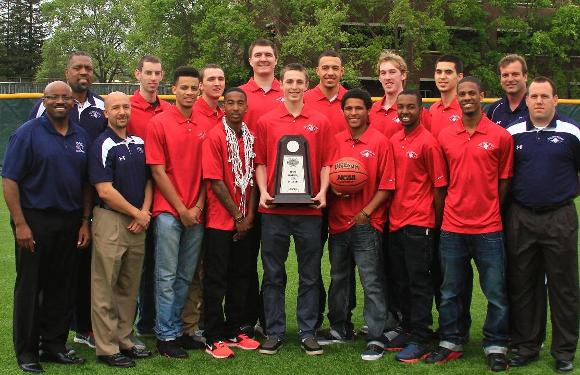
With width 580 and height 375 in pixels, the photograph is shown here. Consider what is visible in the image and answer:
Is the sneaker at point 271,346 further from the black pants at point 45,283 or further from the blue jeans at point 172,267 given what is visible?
the black pants at point 45,283

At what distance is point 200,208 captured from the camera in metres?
5.71

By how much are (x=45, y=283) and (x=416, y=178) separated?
3096 millimetres

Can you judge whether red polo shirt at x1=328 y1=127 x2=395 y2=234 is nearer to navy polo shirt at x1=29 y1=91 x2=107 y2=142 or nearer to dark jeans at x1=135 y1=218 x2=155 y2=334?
dark jeans at x1=135 y1=218 x2=155 y2=334

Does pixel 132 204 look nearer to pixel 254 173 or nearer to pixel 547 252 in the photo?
pixel 254 173

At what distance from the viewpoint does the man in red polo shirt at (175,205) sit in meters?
5.58

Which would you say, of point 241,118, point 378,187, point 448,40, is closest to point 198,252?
point 241,118

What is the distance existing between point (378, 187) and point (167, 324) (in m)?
2.10

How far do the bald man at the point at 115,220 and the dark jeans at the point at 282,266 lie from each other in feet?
3.43

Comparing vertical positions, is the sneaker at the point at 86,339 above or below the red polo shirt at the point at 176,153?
below

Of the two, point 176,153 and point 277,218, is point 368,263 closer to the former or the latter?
point 277,218

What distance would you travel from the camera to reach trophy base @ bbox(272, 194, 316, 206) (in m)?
5.55

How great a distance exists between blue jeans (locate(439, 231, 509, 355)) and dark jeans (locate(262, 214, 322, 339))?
1.06 metres

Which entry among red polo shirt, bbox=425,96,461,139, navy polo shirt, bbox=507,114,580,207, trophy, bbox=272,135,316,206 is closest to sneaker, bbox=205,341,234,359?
trophy, bbox=272,135,316,206

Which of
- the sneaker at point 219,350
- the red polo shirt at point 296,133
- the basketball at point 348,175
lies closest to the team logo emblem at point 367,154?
the basketball at point 348,175
